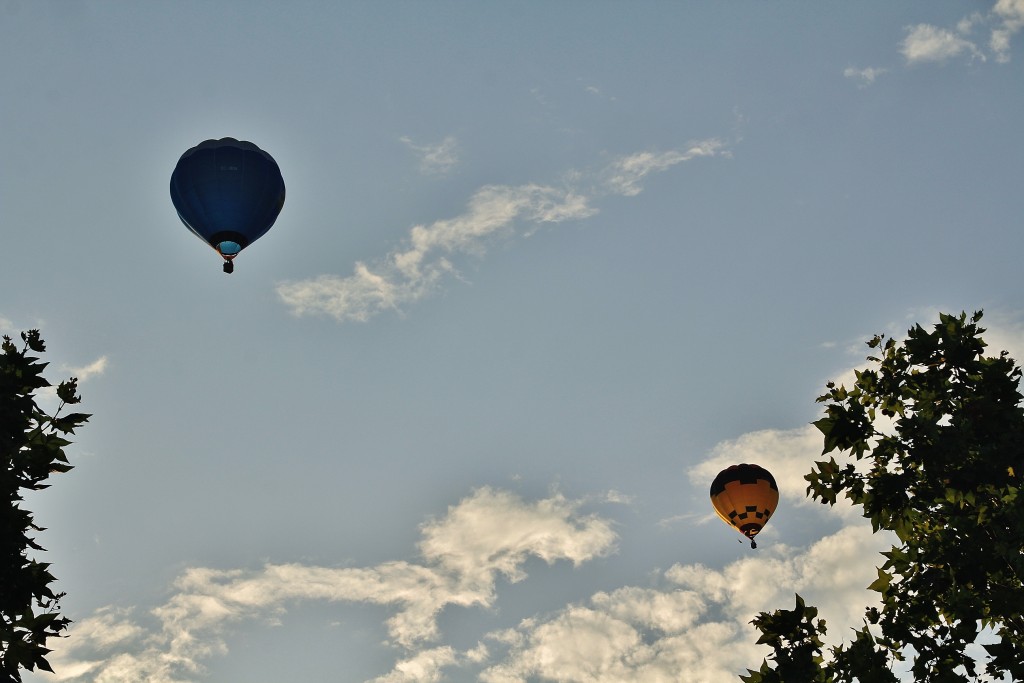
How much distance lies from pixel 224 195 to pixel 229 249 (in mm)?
1999

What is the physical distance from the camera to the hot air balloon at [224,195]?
42.7 meters

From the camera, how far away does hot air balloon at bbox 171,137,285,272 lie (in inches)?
1682

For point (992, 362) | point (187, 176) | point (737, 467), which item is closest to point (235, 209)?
point (187, 176)

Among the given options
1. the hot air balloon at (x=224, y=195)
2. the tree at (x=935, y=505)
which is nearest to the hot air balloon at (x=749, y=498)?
the hot air balloon at (x=224, y=195)

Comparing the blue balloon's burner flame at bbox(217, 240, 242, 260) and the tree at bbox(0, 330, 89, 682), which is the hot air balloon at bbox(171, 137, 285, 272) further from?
the tree at bbox(0, 330, 89, 682)

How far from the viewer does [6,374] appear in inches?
757

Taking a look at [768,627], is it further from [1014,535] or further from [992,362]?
[992,362]

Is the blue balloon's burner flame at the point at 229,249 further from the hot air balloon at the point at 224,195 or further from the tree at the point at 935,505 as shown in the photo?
the tree at the point at 935,505

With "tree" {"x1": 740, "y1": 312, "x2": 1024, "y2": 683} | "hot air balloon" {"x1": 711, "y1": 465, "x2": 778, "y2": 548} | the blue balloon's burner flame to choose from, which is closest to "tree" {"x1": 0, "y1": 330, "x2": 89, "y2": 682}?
"tree" {"x1": 740, "y1": 312, "x2": 1024, "y2": 683}

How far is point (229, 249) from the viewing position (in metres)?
43.0

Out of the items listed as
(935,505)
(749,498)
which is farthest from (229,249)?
(935,505)

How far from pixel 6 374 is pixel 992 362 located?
1619 cm

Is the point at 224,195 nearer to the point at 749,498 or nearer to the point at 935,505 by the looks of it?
the point at 749,498

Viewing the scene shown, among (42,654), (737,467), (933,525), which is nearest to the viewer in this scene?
(42,654)
